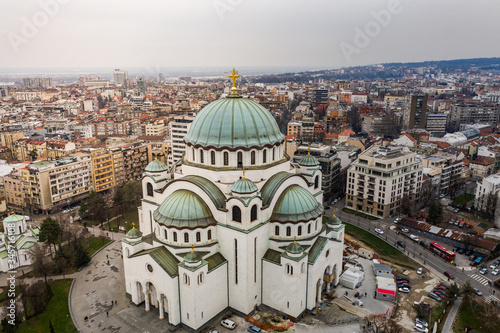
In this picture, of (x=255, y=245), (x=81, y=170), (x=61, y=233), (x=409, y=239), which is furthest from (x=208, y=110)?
(x=81, y=170)

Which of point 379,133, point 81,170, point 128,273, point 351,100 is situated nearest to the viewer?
point 128,273

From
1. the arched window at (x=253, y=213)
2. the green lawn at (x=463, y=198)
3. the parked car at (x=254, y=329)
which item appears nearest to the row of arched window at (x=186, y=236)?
the arched window at (x=253, y=213)

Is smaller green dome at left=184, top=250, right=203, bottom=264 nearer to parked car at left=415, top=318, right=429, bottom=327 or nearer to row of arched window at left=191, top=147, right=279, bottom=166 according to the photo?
row of arched window at left=191, top=147, right=279, bottom=166

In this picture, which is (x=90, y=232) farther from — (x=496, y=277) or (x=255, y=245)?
(x=496, y=277)

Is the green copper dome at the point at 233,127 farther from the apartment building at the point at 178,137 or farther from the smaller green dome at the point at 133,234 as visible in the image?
the apartment building at the point at 178,137

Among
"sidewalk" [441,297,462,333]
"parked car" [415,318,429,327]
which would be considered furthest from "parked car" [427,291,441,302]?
"parked car" [415,318,429,327]
